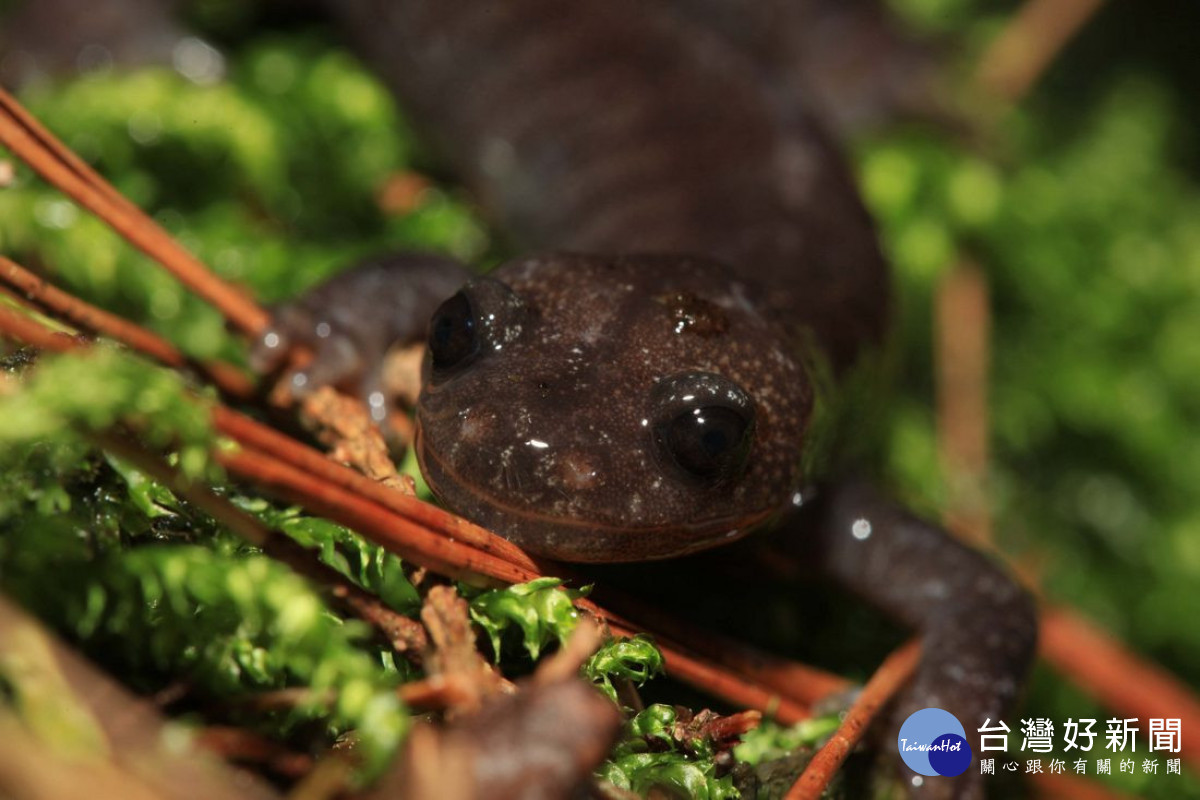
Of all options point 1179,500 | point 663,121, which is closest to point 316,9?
point 663,121

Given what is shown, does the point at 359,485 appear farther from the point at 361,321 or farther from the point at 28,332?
the point at 361,321

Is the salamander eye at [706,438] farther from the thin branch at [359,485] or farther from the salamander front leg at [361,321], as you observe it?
the salamander front leg at [361,321]

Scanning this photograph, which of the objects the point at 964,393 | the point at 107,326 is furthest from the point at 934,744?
the point at 107,326

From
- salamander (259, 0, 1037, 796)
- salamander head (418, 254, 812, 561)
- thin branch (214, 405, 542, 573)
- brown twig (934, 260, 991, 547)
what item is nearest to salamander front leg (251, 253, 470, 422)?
salamander (259, 0, 1037, 796)

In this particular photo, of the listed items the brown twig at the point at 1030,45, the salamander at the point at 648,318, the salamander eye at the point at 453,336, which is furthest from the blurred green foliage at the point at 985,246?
the salamander eye at the point at 453,336

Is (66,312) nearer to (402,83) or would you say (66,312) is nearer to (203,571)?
(203,571)

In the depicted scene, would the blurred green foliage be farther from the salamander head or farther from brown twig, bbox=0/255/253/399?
the salamander head
